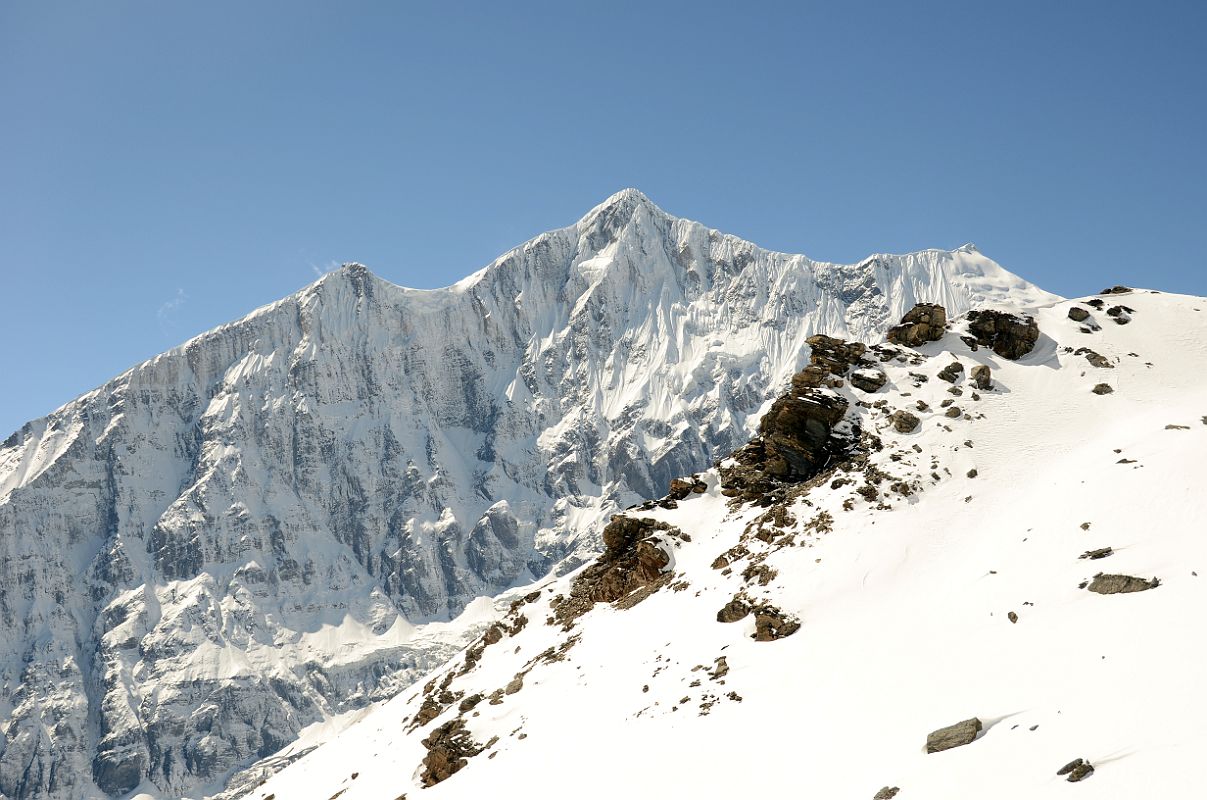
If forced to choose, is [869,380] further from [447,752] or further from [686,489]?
[447,752]

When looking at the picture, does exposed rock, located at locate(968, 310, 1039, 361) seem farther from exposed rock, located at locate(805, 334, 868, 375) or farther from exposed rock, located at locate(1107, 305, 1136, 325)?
exposed rock, located at locate(805, 334, 868, 375)

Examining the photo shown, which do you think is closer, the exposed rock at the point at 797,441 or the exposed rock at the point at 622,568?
the exposed rock at the point at 622,568

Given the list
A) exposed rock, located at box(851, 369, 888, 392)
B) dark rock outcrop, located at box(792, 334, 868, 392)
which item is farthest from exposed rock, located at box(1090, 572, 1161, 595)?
dark rock outcrop, located at box(792, 334, 868, 392)

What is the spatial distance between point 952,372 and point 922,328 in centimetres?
546

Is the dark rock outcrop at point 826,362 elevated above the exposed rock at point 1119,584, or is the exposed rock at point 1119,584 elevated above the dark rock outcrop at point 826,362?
the dark rock outcrop at point 826,362

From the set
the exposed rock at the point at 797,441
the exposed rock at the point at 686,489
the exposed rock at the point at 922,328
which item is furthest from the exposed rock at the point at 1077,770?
the exposed rock at the point at 922,328

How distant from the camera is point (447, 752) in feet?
131

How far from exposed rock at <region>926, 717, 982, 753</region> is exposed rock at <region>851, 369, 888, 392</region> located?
A: 33436mm

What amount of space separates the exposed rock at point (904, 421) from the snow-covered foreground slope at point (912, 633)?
0.38 metres

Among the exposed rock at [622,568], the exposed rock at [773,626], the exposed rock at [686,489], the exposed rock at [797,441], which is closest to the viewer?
the exposed rock at [773,626]

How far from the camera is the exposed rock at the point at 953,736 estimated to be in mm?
22345

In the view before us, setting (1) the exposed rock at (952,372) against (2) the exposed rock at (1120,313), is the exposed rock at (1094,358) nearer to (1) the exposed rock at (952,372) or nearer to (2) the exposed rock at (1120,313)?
(2) the exposed rock at (1120,313)

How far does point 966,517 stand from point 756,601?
1035 centimetres

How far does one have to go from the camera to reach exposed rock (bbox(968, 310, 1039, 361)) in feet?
191
